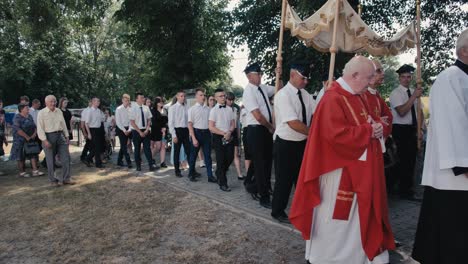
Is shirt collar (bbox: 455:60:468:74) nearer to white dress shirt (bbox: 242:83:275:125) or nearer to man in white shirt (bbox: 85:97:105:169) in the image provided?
white dress shirt (bbox: 242:83:275:125)

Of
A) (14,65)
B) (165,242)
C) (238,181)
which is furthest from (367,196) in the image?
(14,65)

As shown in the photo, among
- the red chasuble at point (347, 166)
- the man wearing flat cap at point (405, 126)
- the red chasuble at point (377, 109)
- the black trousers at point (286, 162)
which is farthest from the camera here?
the man wearing flat cap at point (405, 126)

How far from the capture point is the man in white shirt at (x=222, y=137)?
25.2ft

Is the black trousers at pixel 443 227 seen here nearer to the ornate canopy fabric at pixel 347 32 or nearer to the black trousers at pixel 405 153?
the black trousers at pixel 405 153

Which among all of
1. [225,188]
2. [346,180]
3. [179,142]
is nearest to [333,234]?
[346,180]

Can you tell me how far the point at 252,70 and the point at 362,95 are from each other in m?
2.87

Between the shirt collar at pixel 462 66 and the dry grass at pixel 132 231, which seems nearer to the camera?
the shirt collar at pixel 462 66

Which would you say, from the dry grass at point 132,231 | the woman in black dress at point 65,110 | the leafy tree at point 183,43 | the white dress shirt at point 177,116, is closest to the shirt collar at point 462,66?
the dry grass at point 132,231

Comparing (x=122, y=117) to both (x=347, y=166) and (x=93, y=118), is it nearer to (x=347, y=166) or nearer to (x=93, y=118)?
(x=93, y=118)

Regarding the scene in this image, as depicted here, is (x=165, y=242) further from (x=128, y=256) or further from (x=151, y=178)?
(x=151, y=178)

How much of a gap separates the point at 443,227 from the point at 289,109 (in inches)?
87.6

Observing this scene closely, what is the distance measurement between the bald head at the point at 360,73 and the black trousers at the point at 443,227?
1111 mm

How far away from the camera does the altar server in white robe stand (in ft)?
10.2

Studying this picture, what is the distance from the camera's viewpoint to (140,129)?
10344mm
